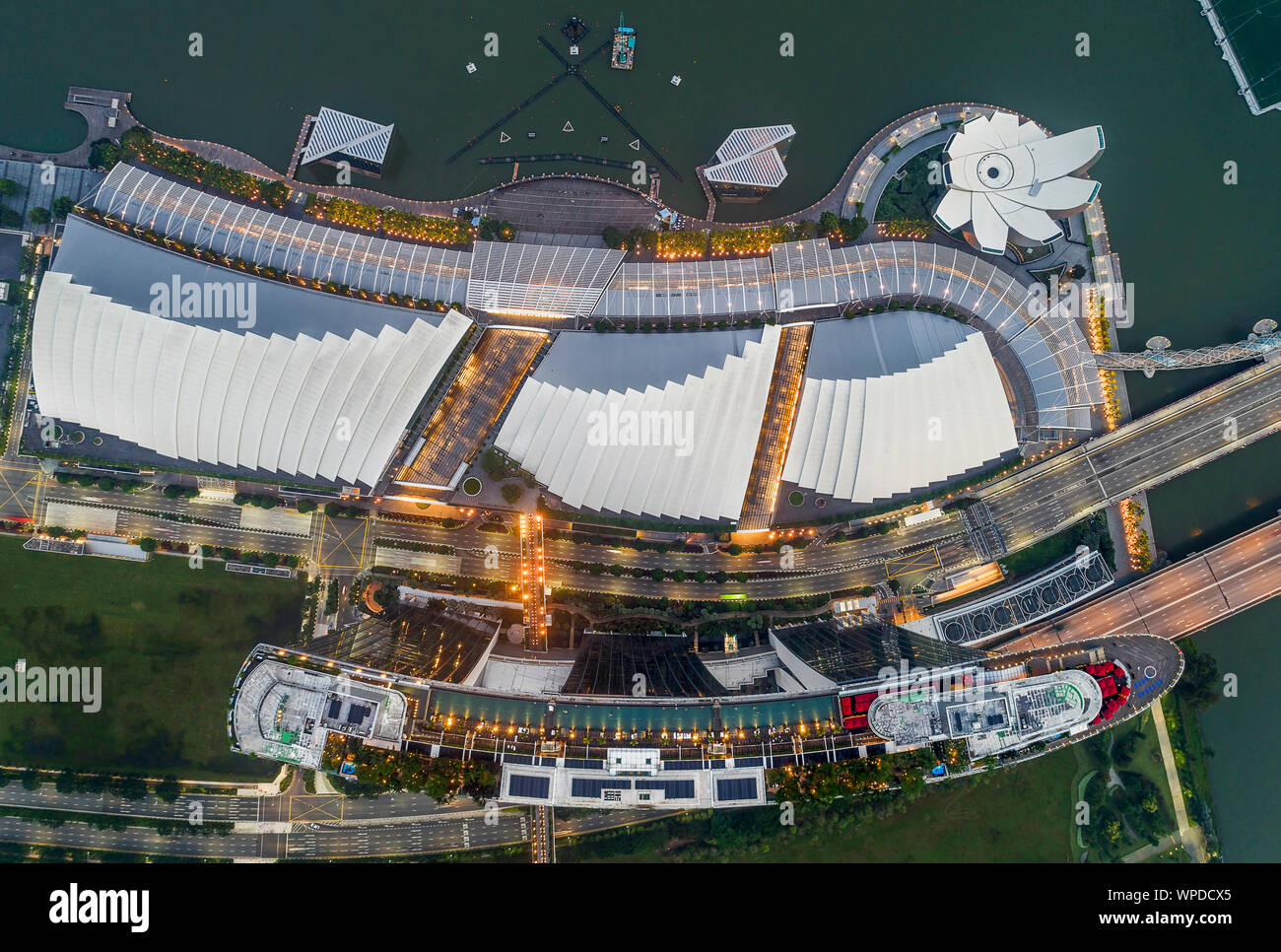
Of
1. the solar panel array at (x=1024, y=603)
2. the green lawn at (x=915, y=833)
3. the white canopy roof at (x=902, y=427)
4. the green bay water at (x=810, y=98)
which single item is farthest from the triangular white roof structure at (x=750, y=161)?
the green lawn at (x=915, y=833)

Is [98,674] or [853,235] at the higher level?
[853,235]

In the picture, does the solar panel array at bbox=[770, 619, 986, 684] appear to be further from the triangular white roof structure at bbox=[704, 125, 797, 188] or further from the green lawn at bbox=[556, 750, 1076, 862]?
the triangular white roof structure at bbox=[704, 125, 797, 188]

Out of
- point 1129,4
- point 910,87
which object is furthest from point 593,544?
point 1129,4

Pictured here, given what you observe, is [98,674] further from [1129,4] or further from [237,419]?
[1129,4]

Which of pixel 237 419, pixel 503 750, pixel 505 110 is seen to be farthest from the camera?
pixel 505 110

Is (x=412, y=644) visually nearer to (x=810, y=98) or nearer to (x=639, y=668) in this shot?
(x=639, y=668)

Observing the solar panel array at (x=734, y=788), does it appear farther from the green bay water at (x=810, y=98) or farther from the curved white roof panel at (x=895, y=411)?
the green bay water at (x=810, y=98)

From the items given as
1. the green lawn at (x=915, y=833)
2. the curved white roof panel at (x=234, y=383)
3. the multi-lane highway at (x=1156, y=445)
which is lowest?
the green lawn at (x=915, y=833)
